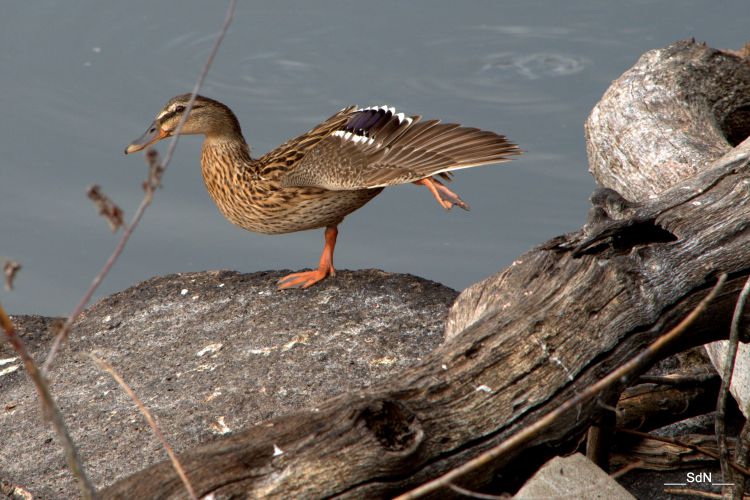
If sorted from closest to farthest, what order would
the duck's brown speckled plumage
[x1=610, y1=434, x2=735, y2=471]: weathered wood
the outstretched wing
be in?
1. [x1=610, y1=434, x2=735, y2=471]: weathered wood
2. the outstretched wing
3. the duck's brown speckled plumage

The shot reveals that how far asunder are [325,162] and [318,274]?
2.20 feet

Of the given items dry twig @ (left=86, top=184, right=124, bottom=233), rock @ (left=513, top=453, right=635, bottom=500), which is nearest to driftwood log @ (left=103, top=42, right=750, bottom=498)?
rock @ (left=513, top=453, right=635, bottom=500)

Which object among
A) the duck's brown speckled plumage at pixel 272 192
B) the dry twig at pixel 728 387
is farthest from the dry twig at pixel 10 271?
the duck's brown speckled plumage at pixel 272 192

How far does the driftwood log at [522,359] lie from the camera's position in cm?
243

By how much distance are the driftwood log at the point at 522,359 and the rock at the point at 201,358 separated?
91 cm

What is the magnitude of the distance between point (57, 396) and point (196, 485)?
2.05m

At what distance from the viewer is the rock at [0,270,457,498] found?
3.74m

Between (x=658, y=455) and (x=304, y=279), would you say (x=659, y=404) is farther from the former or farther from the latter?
(x=304, y=279)

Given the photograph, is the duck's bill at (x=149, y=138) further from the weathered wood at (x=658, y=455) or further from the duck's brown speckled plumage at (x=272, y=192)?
the weathered wood at (x=658, y=455)

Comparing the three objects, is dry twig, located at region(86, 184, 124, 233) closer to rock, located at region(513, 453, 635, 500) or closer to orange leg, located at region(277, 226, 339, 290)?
rock, located at region(513, 453, 635, 500)

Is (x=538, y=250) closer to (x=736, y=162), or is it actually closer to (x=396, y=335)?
(x=736, y=162)

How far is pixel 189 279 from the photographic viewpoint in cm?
508

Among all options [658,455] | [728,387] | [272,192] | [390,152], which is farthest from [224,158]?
[728,387]

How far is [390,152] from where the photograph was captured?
424cm
